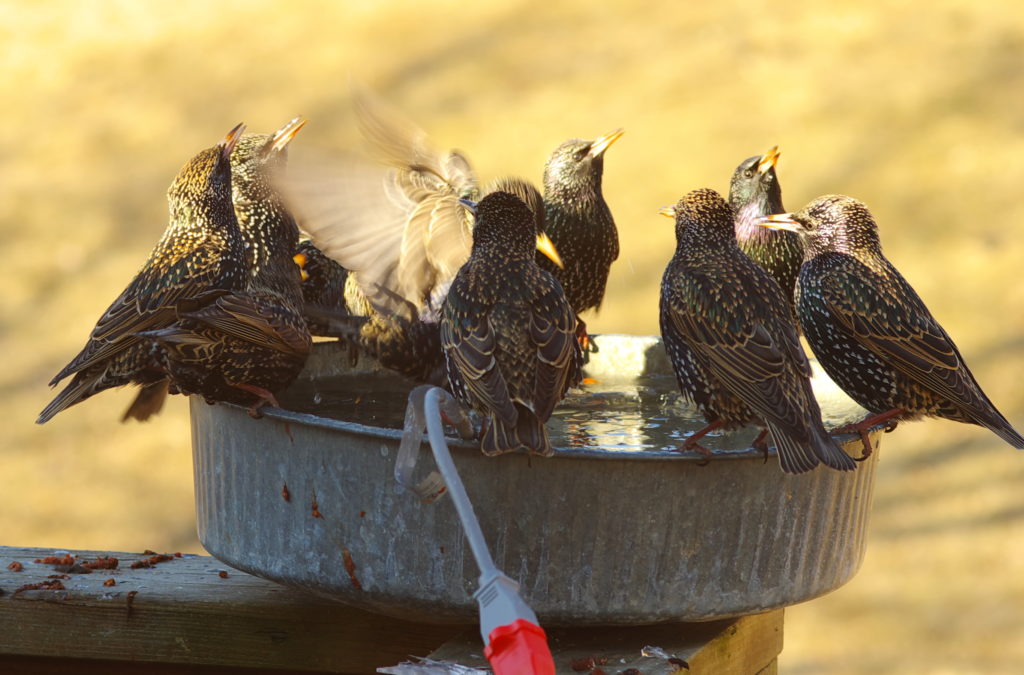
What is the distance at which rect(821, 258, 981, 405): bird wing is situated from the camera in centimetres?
300

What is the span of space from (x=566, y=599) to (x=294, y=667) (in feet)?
2.21

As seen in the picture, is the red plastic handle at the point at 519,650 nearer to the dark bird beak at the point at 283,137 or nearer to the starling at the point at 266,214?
the starling at the point at 266,214

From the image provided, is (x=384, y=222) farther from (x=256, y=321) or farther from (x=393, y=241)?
(x=256, y=321)

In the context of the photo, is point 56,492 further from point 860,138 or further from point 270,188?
point 860,138

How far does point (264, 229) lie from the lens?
3.58 m

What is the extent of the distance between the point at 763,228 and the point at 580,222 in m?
0.63

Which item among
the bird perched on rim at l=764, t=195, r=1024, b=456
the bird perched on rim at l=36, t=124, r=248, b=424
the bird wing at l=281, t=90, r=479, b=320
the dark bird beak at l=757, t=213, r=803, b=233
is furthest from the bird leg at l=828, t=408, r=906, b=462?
the bird perched on rim at l=36, t=124, r=248, b=424

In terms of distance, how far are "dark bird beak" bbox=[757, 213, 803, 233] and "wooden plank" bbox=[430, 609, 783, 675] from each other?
1.08 meters

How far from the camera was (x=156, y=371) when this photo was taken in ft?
10.3

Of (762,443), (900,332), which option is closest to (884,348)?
(900,332)

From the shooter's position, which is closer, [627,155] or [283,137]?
[283,137]

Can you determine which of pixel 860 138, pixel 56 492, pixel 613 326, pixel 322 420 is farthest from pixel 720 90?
pixel 322 420

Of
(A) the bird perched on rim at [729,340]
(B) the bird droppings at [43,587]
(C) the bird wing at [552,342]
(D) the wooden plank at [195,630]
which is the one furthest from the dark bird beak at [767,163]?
(B) the bird droppings at [43,587]

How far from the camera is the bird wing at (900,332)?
3.00m
